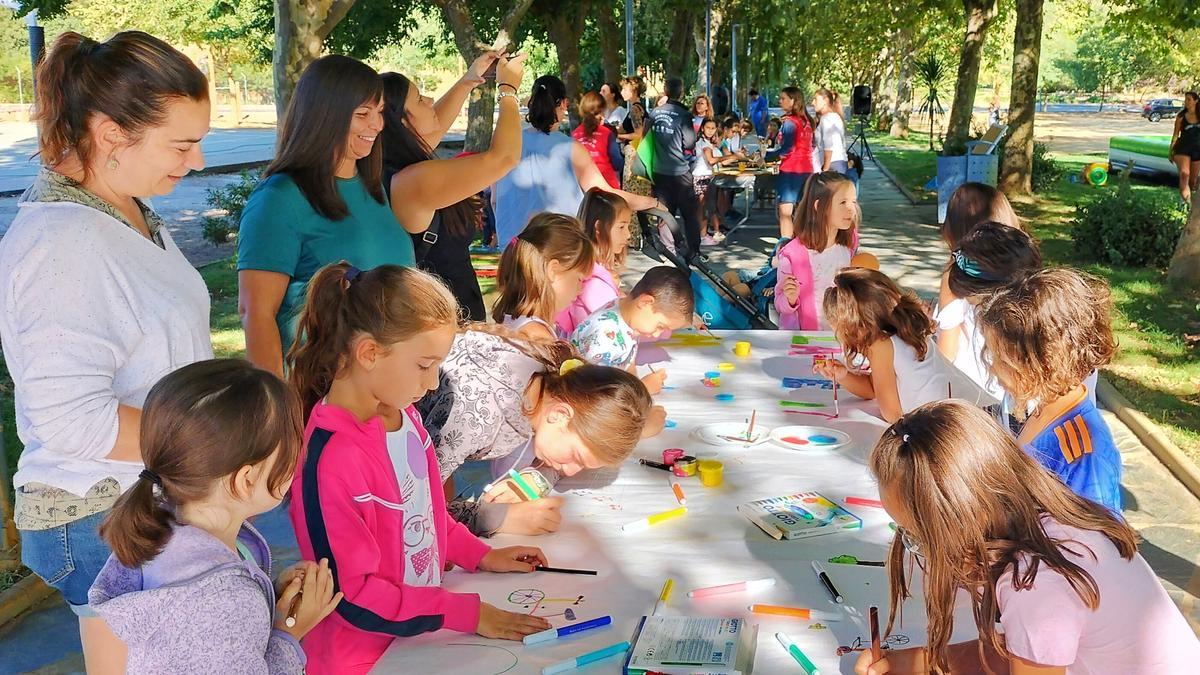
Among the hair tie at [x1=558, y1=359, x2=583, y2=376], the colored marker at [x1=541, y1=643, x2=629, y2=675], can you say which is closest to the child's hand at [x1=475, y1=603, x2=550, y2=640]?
the colored marker at [x1=541, y1=643, x2=629, y2=675]

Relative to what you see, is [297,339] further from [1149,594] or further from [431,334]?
[1149,594]

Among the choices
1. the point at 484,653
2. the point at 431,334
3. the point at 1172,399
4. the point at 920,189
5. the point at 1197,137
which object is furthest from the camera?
the point at 920,189

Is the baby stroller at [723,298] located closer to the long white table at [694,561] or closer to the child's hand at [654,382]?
the child's hand at [654,382]

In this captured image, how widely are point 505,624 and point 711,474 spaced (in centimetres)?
95

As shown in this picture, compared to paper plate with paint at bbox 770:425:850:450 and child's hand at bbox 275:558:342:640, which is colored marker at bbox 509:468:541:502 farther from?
child's hand at bbox 275:558:342:640

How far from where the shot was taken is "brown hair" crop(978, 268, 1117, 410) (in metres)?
2.50

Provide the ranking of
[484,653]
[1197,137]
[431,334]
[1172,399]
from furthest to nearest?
[1197,137] → [1172,399] → [431,334] → [484,653]

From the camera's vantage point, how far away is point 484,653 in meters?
1.96

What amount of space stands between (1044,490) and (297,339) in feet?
4.98

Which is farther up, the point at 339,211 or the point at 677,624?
the point at 339,211

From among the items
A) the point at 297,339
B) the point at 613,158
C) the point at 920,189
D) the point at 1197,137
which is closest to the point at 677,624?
the point at 297,339

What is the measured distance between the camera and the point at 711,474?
281cm

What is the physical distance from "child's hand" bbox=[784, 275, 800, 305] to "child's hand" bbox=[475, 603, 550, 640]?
3.18 metres

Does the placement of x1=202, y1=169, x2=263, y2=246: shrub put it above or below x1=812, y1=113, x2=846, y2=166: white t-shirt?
below
